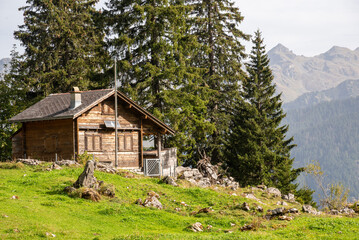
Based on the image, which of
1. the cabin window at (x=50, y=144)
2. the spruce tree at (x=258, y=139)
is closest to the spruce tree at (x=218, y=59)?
the spruce tree at (x=258, y=139)

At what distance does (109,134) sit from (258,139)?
1846cm

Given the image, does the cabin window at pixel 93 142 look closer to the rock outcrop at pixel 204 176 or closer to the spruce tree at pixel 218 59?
the rock outcrop at pixel 204 176

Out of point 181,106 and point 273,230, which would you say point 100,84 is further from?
point 273,230

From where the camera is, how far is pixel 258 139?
4550 cm

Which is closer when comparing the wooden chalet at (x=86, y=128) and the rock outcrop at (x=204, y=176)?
the wooden chalet at (x=86, y=128)

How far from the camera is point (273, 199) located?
102 ft

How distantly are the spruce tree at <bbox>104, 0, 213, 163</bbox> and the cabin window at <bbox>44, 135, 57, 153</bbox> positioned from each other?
9160 millimetres

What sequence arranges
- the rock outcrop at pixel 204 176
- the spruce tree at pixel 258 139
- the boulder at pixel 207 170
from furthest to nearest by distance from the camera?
1. the spruce tree at pixel 258 139
2. the boulder at pixel 207 170
3. the rock outcrop at pixel 204 176

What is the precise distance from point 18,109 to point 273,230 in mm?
34432

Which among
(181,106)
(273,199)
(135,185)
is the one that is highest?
(181,106)

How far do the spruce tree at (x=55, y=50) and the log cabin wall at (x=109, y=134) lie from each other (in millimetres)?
9058

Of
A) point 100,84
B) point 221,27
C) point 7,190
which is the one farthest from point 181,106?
point 7,190

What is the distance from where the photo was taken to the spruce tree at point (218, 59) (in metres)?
46.2

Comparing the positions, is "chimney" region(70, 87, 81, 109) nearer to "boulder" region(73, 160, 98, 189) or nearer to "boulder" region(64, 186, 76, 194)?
"boulder" region(73, 160, 98, 189)
